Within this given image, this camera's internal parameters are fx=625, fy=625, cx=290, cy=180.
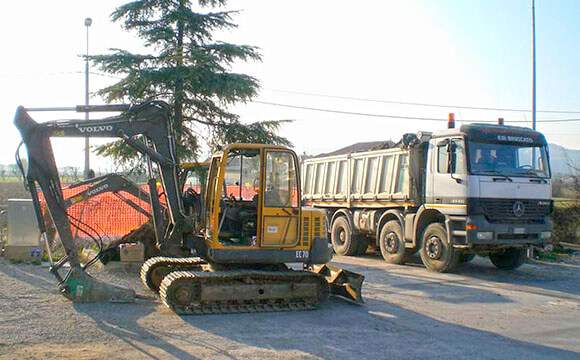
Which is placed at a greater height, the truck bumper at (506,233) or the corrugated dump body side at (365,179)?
the corrugated dump body side at (365,179)

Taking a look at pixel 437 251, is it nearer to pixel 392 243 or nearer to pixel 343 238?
pixel 392 243

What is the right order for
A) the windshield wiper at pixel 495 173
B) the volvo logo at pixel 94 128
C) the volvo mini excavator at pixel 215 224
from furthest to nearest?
the windshield wiper at pixel 495 173 < the volvo logo at pixel 94 128 < the volvo mini excavator at pixel 215 224

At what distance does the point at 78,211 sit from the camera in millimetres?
16219

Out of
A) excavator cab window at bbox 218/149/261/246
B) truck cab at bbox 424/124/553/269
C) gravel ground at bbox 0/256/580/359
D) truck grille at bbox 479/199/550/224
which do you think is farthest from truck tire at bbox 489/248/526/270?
excavator cab window at bbox 218/149/261/246

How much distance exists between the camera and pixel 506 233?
14438mm

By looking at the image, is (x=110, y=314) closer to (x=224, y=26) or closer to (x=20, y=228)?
(x=20, y=228)

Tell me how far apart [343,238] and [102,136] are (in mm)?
10617

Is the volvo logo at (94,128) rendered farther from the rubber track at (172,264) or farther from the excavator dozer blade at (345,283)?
the excavator dozer blade at (345,283)

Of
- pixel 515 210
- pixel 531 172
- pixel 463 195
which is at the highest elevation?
pixel 531 172

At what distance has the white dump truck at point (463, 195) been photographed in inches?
565

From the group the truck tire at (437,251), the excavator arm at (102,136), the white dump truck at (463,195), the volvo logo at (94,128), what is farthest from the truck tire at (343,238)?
the volvo logo at (94,128)

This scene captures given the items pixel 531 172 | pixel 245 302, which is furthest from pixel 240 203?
pixel 531 172

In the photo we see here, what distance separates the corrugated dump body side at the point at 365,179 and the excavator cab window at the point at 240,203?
6.73m

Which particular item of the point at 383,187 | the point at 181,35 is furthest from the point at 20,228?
the point at 383,187
